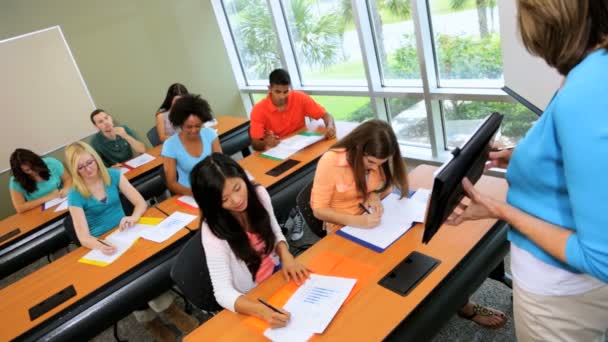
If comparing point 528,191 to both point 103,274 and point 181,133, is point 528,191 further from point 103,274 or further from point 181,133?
point 181,133

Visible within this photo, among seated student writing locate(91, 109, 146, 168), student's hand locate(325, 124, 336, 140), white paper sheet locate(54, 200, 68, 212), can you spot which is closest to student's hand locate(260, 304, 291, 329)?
student's hand locate(325, 124, 336, 140)

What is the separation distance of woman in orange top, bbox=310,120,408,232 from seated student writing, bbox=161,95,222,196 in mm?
1229

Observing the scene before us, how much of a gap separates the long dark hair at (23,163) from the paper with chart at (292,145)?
2007 millimetres

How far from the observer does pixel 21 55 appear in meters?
4.19

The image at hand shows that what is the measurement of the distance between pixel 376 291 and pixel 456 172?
635 millimetres

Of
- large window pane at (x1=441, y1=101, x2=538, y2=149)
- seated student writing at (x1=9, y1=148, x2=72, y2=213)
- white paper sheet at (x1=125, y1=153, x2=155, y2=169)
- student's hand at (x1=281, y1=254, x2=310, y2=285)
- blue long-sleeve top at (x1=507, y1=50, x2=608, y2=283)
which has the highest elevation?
blue long-sleeve top at (x1=507, y1=50, x2=608, y2=283)

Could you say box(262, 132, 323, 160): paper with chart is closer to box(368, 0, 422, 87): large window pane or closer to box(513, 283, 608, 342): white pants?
box(368, 0, 422, 87): large window pane

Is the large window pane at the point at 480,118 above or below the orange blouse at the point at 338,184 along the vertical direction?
below

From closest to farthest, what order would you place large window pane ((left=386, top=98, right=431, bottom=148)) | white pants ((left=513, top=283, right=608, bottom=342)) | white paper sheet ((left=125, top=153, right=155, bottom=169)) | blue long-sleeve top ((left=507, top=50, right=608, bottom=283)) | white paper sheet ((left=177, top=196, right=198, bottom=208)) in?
blue long-sleeve top ((left=507, top=50, right=608, bottom=283)) → white pants ((left=513, top=283, right=608, bottom=342)) → white paper sheet ((left=177, top=196, right=198, bottom=208)) → white paper sheet ((left=125, top=153, right=155, bottom=169)) → large window pane ((left=386, top=98, right=431, bottom=148))

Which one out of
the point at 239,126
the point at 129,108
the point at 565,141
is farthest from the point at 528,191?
the point at 129,108

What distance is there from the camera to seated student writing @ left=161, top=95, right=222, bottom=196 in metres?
2.72

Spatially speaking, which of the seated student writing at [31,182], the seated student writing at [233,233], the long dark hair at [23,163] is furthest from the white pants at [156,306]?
the long dark hair at [23,163]

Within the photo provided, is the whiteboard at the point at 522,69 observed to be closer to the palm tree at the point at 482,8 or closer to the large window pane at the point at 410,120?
the palm tree at the point at 482,8

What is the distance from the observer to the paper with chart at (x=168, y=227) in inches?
88.0
